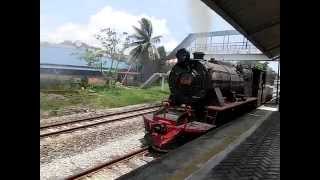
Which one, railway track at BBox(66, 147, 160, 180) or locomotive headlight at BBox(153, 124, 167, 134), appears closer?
railway track at BBox(66, 147, 160, 180)

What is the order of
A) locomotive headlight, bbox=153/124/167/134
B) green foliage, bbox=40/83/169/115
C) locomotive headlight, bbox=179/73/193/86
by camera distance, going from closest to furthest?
1. locomotive headlight, bbox=153/124/167/134
2. locomotive headlight, bbox=179/73/193/86
3. green foliage, bbox=40/83/169/115

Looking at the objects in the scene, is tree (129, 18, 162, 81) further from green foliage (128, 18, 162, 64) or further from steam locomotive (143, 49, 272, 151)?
steam locomotive (143, 49, 272, 151)

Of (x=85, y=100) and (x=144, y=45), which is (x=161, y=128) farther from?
(x=144, y=45)

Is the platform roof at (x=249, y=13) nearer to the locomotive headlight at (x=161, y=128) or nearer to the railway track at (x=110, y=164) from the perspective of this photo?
the locomotive headlight at (x=161, y=128)

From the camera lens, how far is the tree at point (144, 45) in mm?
47688

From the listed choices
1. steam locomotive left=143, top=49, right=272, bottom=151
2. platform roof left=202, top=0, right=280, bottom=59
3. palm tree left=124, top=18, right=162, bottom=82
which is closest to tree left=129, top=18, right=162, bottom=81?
palm tree left=124, top=18, right=162, bottom=82

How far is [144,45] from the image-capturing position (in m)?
48.2

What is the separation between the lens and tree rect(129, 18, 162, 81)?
4769 centimetres

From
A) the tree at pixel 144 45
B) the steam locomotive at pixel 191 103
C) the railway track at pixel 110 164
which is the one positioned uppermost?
the tree at pixel 144 45

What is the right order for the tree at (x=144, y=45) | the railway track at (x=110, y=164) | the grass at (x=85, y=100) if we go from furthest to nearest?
the tree at (x=144, y=45) → the grass at (x=85, y=100) → the railway track at (x=110, y=164)

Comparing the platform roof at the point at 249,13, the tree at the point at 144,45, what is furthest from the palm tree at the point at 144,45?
the platform roof at the point at 249,13

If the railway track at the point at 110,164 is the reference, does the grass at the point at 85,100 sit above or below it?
above
